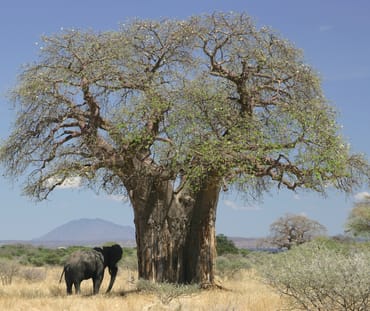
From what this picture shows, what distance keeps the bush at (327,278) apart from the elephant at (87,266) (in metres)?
6.83

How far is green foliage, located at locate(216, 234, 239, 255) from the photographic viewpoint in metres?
38.0

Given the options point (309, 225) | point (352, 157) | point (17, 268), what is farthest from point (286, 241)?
point (352, 157)

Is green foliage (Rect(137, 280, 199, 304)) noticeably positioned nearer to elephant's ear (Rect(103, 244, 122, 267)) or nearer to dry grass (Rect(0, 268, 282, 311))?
dry grass (Rect(0, 268, 282, 311))

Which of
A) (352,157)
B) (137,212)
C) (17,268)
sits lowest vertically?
(17,268)

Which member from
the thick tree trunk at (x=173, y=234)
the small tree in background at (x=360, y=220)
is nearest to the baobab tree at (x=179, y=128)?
the thick tree trunk at (x=173, y=234)

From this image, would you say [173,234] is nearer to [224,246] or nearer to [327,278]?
[327,278]

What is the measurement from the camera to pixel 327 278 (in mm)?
9617

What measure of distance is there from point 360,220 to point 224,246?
378 inches

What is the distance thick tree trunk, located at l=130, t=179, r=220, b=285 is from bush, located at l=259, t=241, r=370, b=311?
20.6 ft

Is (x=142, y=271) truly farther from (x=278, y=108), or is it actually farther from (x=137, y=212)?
(x=278, y=108)

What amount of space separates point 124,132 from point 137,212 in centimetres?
243

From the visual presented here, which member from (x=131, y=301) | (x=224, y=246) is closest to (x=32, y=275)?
(x=131, y=301)

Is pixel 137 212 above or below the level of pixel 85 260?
above

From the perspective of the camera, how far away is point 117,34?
18.2m
